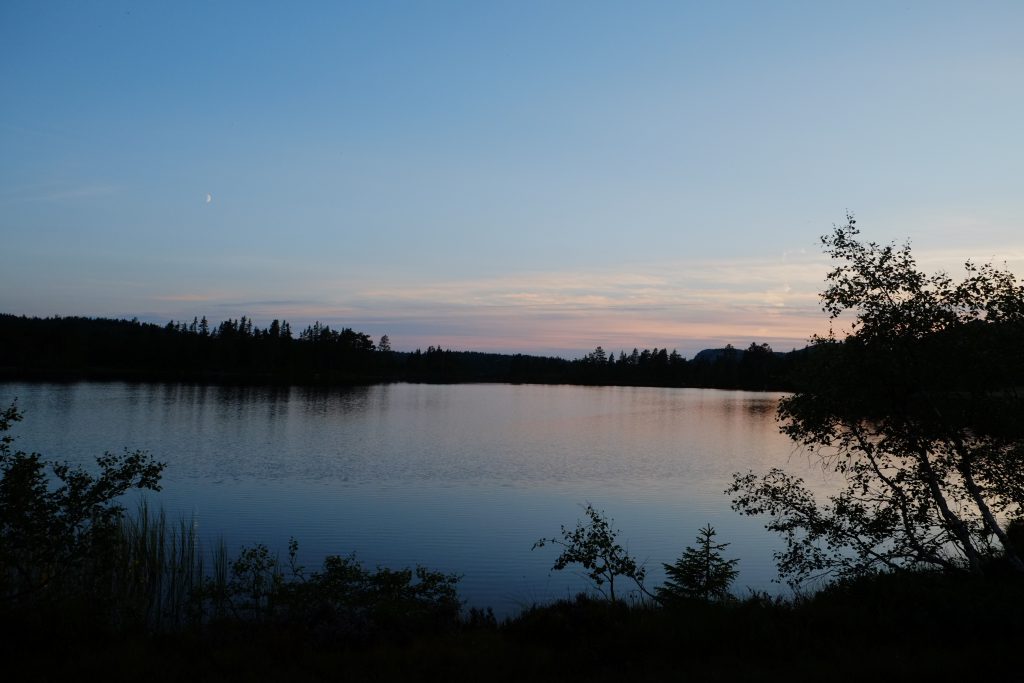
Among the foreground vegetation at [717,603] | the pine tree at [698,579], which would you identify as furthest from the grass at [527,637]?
the pine tree at [698,579]

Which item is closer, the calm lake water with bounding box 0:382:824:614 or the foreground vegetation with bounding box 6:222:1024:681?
the foreground vegetation with bounding box 6:222:1024:681

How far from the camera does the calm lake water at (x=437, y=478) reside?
23844 mm

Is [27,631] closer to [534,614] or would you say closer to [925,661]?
[534,614]

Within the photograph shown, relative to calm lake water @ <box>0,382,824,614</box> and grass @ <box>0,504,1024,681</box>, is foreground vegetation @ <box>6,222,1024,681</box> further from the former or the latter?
calm lake water @ <box>0,382,824,614</box>

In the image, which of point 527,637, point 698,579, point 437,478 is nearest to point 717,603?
point 698,579

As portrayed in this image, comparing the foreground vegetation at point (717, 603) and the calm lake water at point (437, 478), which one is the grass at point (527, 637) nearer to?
the foreground vegetation at point (717, 603)

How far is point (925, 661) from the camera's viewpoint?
35.9ft

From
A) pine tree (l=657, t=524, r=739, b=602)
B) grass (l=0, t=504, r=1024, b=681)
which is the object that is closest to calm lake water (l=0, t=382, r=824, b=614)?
pine tree (l=657, t=524, r=739, b=602)

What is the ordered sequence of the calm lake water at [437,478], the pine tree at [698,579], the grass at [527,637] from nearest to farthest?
the grass at [527,637] < the pine tree at [698,579] < the calm lake water at [437,478]

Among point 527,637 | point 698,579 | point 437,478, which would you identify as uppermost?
point 527,637

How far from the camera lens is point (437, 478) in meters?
38.8

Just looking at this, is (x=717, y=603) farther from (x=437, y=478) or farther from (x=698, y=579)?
(x=437, y=478)

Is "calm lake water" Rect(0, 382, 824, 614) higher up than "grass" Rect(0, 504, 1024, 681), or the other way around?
"grass" Rect(0, 504, 1024, 681)

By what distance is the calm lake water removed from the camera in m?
23.8
